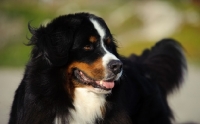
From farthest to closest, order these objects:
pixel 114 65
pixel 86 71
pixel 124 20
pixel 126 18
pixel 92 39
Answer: pixel 126 18 → pixel 124 20 → pixel 92 39 → pixel 86 71 → pixel 114 65

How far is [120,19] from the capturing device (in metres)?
15.2

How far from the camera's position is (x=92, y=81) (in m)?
4.54

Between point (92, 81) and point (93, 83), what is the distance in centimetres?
3

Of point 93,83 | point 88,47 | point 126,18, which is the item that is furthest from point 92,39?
point 126,18

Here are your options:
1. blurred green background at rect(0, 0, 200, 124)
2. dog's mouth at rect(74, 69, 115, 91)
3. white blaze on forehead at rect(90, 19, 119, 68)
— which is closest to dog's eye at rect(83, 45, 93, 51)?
white blaze on forehead at rect(90, 19, 119, 68)

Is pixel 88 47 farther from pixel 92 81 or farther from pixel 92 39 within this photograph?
pixel 92 81

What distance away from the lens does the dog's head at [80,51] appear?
176 inches

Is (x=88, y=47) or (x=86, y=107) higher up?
(x=88, y=47)

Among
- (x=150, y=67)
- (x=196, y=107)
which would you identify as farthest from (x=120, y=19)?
(x=150, y=67)

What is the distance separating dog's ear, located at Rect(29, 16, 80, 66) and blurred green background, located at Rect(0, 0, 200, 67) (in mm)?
8228

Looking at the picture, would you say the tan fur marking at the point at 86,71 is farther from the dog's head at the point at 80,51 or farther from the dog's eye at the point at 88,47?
the dog's eye at the point at 88,47

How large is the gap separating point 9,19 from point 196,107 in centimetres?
781

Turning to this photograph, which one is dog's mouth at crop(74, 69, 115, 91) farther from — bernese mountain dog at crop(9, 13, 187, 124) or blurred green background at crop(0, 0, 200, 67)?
blurred green background at crop(0, 0, 200, 67)

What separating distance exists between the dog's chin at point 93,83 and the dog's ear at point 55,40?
0.19 meters
